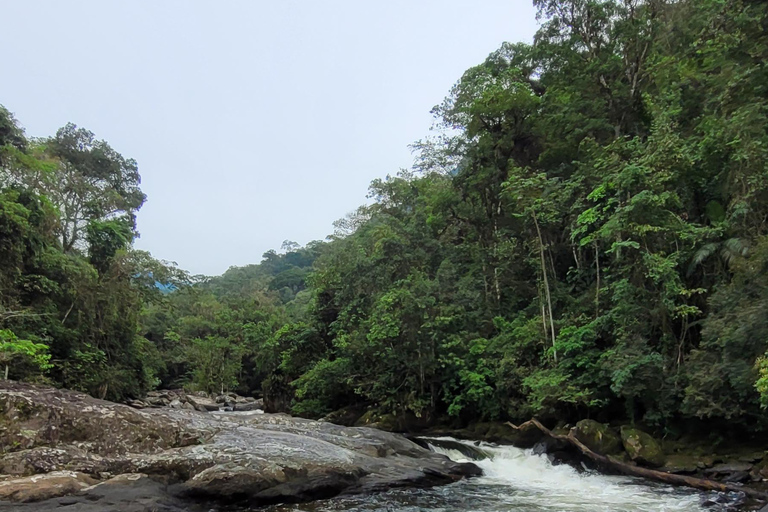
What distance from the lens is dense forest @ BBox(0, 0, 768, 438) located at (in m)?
10.3

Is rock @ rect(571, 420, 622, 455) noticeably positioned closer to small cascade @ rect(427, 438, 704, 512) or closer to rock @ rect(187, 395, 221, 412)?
small cascade @ rect(427, 438, 704, 512)

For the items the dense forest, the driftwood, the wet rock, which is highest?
the dense forest

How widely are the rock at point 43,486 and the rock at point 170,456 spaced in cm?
14

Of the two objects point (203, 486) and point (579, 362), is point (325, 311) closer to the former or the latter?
point (579, 362)

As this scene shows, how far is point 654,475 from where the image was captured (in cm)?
952

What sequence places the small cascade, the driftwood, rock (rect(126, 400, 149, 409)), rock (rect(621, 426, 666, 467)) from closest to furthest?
the small cascade < the driftwood < rock (rect(621, 426, 666, 467)) < rock (rect(126, 400, 149, 409))

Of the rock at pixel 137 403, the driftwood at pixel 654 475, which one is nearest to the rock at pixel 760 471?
the driftwood at pixel 654 475

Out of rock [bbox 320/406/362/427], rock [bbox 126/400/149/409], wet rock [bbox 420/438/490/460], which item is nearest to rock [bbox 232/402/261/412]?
rock [bbox 126/400/149/409]

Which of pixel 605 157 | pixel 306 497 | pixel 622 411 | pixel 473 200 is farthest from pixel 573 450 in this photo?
pixel 473 200

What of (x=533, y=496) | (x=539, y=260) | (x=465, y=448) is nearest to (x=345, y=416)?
(x=465, y=448)

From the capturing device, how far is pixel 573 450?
37.7ft

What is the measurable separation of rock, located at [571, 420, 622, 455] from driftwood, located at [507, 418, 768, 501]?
0.17 meters

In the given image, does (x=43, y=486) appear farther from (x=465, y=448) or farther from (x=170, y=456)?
(x=465, y=448)

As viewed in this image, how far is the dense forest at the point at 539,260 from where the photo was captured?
33.7 ft
